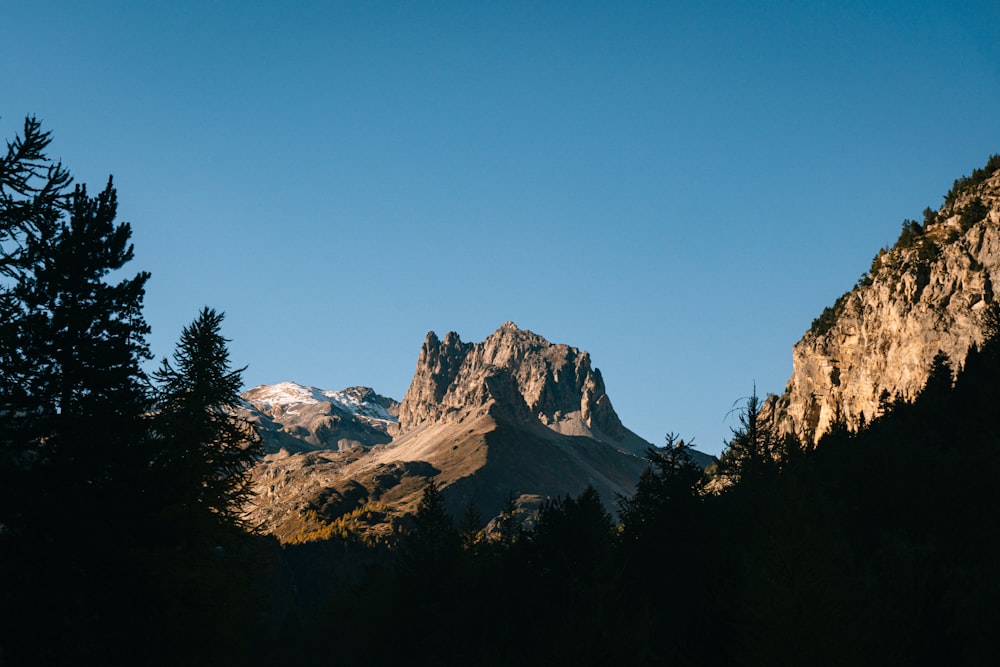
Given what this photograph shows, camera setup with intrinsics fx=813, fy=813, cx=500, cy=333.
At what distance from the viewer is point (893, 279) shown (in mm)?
140125

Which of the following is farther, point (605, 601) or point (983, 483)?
point (983, 483)

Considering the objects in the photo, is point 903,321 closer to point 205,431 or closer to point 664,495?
point 664,495

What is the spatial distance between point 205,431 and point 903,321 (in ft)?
422

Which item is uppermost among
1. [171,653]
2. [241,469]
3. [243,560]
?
[241,469]

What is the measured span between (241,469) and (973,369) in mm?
69701

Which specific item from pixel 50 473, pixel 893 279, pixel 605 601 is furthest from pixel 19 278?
pixel 893 279

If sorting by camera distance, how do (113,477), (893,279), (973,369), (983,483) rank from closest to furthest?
(113,477) < (983,483) < (973,369) < (893,279)

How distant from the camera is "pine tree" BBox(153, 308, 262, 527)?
26.4 metres

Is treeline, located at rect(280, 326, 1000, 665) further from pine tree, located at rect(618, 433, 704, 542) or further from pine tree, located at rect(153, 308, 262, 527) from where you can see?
pine tree, located at rect(153, 308, 262, 527)

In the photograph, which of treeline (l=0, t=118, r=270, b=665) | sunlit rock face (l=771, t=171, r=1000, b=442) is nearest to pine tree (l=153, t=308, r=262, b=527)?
treeline (l=0, t=118, r=270, b=665)

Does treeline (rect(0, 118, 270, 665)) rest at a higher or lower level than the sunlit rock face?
lower

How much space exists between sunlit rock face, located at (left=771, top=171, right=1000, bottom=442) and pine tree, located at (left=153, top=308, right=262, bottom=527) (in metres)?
90.9

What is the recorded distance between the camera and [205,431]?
28.9 m

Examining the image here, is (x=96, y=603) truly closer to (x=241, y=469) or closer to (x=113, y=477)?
(x=113, y=477)
